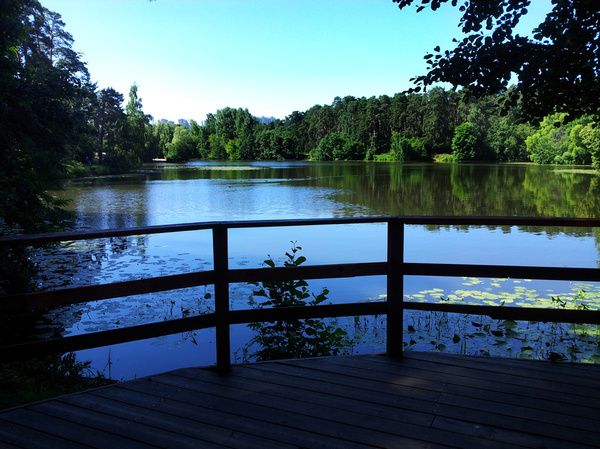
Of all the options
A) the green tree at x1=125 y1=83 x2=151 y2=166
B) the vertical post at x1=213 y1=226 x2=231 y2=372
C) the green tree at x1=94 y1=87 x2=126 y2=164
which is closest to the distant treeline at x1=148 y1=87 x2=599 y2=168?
the green tree at x1=125 y1=83 x2=151 y2=166

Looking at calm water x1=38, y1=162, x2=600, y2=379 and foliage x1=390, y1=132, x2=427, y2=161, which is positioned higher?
foliage x1=390, y1=132, x2=427, y2=161

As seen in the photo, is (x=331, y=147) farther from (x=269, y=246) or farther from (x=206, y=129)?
(x=269, y=246)

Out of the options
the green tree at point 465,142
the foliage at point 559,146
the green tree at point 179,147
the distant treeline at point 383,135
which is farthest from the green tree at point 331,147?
the foliage at point 559,146

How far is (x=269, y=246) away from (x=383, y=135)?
91.7 meters

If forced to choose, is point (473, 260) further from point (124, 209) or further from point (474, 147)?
point (474, 147)

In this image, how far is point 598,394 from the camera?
9.30ft

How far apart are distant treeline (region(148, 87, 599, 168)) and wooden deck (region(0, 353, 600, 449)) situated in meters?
44.4

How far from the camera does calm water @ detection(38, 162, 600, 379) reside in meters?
6.93

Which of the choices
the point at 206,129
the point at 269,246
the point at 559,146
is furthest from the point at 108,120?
the point at 206,129

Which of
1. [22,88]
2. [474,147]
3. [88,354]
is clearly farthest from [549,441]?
[474,147]

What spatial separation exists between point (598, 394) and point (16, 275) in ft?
22.8

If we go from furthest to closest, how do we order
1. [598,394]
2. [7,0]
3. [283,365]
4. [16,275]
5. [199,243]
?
[199,243]
[7,0]
[16,275]
[283,365]
[598,394]

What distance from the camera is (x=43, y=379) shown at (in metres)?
4.55

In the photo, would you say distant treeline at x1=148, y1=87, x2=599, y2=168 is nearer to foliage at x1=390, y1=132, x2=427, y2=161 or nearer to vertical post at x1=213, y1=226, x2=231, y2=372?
foliage at x1=390, y1=132, x2=427, y2=161
